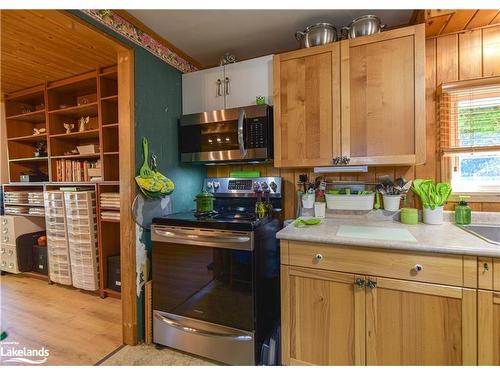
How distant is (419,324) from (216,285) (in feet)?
3.43

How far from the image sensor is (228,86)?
1834 millimetres

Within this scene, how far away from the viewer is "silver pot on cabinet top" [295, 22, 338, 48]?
5.02 feet

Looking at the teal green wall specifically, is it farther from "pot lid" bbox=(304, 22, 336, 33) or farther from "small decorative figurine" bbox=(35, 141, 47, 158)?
"small decorative figurine" bbox=(35, 141, 47, 158)

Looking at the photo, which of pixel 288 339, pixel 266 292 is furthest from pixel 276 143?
pixel 288 339

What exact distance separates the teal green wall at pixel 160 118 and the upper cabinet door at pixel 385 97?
1262mm

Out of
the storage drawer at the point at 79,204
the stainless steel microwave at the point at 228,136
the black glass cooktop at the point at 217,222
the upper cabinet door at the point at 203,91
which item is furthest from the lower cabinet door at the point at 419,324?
the storage drawer at the point at 79,204

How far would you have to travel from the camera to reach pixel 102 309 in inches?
85.3

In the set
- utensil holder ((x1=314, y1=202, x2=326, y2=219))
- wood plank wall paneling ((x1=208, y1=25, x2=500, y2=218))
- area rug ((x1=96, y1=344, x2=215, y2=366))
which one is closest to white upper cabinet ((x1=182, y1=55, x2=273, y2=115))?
utensil holder ((x1=314, y1=202, x2=326, y2=219))

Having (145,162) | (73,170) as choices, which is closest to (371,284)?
(145,162)

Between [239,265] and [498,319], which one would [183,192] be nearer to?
[239,265]

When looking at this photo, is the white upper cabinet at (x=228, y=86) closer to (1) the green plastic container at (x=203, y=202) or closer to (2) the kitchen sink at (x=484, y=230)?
(1) the green plastic container at (x=203, y=202)

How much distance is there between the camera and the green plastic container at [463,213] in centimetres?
143

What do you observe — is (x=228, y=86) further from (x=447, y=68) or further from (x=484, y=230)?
(x=484, y=230)

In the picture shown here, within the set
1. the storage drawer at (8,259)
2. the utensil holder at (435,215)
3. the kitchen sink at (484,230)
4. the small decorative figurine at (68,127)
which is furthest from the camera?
the storage drawer at (8,259)
